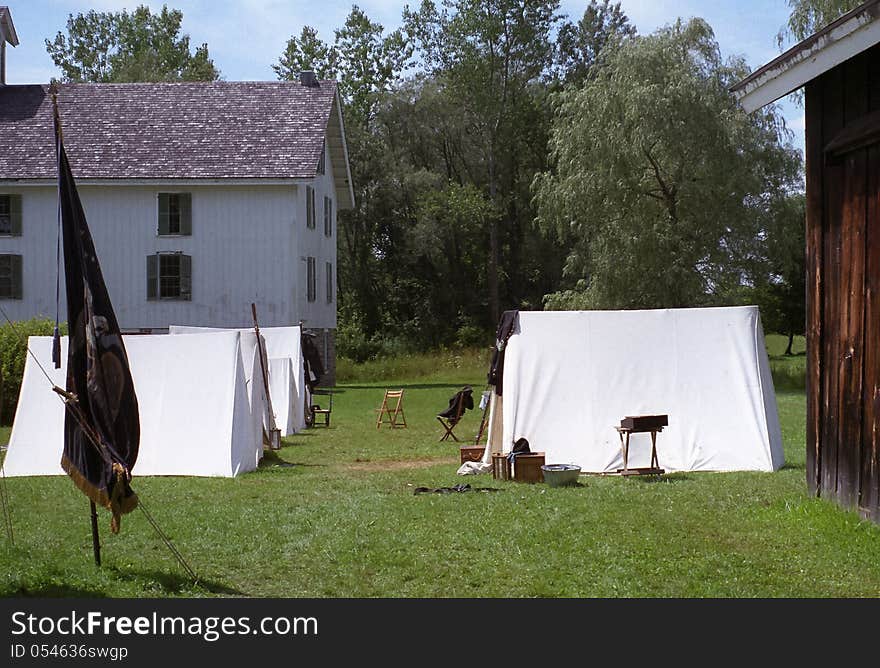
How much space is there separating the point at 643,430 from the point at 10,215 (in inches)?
979

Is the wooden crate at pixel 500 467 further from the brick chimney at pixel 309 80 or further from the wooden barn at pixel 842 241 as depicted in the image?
the brick chimney at pixel 309 80

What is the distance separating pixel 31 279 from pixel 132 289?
9.25ft

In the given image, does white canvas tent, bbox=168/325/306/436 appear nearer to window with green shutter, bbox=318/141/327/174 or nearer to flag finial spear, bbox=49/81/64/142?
window with green shutter, bbox=318/141/327/174

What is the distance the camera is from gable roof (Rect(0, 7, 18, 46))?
35594mm

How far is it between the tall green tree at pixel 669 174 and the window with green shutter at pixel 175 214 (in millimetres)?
10712

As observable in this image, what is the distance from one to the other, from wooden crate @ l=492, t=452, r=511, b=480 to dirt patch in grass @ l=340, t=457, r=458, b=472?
1.95 metres

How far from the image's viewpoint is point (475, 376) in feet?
134

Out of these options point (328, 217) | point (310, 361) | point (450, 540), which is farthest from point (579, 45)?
point (450, 540)

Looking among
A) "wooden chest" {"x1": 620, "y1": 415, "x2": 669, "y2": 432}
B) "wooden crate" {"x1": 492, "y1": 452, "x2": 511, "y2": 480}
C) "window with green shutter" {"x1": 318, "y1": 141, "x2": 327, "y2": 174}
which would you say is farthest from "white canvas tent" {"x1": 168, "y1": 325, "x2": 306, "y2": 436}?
"window with green shutter" {"x1": 318, "y1": 141, "x2": 327, "y2": 174}

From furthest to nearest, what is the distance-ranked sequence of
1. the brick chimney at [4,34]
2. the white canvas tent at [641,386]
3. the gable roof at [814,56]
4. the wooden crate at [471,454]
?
the brick chimney at [4,34], the wooden crate at [471,454], the white canvas tent at [641,386], the gable roof at [814,56]

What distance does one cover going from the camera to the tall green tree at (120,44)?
5696 centimetres

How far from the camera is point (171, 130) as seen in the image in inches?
1341

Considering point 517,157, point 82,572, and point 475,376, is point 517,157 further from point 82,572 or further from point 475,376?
point 82,572

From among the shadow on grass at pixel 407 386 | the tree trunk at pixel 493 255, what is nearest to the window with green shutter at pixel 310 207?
the shadow on grass at pixel 407 386
